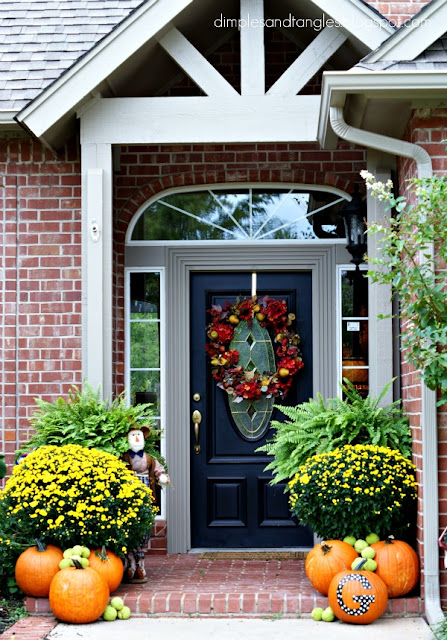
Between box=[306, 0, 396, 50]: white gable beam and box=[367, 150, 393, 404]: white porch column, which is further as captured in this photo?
box=[367, 150, 393, 404]: white porch column

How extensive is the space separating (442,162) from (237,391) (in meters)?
2.67

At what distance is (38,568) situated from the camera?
561 centimetres

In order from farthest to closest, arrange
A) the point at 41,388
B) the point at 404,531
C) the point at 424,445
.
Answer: the point at 41,388 → the point at 404,531 → the point at 424,445

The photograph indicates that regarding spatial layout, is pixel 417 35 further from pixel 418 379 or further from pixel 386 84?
Result: pixel 418 379

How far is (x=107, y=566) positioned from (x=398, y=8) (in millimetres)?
5107

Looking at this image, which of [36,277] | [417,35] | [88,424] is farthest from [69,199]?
[417,35]

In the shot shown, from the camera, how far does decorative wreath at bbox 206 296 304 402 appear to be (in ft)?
24.2

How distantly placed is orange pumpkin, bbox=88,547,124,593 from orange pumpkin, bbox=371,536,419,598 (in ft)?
5.10

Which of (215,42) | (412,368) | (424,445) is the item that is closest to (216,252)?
(215,42)

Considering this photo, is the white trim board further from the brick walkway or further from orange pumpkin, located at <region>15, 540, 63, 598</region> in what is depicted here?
the brick walkway

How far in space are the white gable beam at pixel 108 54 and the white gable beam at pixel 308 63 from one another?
2.70 feet

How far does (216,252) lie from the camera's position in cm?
742

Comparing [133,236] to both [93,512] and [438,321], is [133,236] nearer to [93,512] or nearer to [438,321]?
[93,512]

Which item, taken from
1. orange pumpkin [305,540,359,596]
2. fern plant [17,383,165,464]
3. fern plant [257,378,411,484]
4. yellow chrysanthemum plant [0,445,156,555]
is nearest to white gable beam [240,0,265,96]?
fern plant [257,378,411,484]
